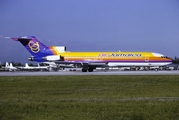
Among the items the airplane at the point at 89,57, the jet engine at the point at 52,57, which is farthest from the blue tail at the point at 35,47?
the jet engine at the point at 52,57

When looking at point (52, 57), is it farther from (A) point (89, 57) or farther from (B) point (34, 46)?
(A) point (89, 57)

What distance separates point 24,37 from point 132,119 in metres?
57.6

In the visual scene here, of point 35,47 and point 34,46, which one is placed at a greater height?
point 34,46

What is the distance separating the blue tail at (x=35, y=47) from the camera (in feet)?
215

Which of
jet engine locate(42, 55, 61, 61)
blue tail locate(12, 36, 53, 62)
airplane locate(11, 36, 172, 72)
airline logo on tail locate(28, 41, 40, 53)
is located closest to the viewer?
airplane locate(11, 36, 172, 72)

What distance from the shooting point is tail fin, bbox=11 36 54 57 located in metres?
65.7

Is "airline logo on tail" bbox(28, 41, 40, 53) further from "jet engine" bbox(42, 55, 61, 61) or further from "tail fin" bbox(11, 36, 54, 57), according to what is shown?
"jet engine" bbox(42, 55, 61, 61)

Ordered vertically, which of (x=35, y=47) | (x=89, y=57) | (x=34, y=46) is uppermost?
(x=34, y=46)

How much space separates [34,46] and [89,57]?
11.4m

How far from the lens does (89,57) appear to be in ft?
207

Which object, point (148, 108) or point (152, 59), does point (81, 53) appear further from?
point (148, 108)

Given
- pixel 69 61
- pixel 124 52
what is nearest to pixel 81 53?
pixel 69 61

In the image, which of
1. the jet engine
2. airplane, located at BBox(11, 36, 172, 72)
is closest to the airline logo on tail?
airplane, located at BBox(11, 36, 172, 72)

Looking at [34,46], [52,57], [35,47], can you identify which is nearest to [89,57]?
[52,57]
